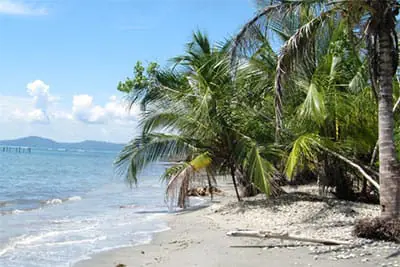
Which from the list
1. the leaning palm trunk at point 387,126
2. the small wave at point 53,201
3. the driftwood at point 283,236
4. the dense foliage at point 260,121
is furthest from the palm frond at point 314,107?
the small wave at point 53,201

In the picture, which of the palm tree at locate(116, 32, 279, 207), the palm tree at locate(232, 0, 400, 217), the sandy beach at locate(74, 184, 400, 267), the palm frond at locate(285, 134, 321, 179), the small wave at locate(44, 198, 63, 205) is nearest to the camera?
the sandy beach at locate(74, 184, 400, 267)

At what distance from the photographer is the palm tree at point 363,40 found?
858cm

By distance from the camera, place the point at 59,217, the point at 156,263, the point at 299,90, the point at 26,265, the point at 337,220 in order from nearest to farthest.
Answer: the point at 156,263, the point at 26,265, the point at 337,220, the point at 299,90, the point at 59,217

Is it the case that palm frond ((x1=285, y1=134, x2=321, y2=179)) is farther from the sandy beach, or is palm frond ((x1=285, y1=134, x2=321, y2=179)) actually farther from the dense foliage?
the sandy beach

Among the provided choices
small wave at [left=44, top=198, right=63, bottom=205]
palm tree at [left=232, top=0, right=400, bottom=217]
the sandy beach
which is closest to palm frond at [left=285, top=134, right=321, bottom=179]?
the sandy beach

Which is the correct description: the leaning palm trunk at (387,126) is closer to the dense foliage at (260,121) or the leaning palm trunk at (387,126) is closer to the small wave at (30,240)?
the dense foliage at (260,121)

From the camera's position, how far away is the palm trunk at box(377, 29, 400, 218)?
8.59m

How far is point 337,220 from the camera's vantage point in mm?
10859

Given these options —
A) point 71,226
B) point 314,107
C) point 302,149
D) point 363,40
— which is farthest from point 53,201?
point 363,40

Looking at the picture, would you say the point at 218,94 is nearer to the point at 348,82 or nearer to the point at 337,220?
the point at 348,82

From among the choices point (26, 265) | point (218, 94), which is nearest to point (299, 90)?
point (218, 94)

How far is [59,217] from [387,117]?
10.7 m

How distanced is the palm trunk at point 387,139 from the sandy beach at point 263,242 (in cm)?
87

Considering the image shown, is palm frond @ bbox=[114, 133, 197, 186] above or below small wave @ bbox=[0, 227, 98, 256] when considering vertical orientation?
above
